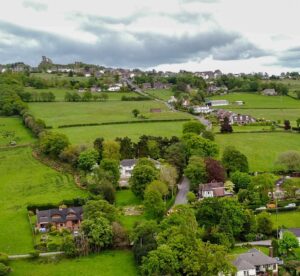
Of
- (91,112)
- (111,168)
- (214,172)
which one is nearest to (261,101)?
(91,112)

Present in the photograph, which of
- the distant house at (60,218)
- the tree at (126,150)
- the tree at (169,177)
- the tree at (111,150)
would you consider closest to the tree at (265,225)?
the tree at (169,177)

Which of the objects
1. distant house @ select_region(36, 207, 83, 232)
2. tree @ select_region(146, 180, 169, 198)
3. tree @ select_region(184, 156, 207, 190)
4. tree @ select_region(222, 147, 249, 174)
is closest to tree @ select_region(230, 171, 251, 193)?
tree @ select_region(184, 156, 207, 190)

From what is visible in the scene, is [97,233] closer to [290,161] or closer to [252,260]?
[252,260]

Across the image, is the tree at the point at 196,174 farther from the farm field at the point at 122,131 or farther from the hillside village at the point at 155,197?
the farm field at the point at 122,131

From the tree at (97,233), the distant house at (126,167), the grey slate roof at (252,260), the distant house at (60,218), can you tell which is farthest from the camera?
the distant house at (126,167)

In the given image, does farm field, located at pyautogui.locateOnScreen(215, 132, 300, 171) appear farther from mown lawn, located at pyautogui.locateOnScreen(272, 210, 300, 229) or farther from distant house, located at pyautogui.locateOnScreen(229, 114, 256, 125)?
mown lawn, located at pyautogui.locateOnScreen(272, 210, 300, 229)
